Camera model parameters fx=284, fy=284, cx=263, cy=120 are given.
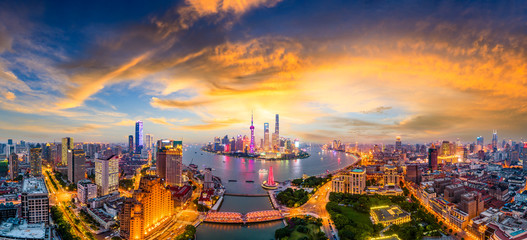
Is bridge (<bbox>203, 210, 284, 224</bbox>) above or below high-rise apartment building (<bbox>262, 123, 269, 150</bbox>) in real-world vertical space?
below

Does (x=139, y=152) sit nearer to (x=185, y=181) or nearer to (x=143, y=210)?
(x=185, y=181)

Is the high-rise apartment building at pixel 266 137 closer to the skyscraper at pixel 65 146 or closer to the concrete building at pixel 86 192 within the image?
the skyscraper at pixel 65 146

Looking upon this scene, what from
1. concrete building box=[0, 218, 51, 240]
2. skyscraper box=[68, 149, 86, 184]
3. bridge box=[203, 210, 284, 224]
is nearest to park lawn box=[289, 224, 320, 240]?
bridge box=[203, 210, 284, 224]

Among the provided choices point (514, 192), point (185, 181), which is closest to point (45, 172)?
point (185, 181)

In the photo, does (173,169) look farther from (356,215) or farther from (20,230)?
(356,215)

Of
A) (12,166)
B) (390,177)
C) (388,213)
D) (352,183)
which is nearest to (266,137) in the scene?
(390,177)

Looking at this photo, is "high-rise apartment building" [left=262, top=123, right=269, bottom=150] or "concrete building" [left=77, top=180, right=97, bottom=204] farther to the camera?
"high-rise apartment building" [left=262, top=123, right=269, bottom=150]

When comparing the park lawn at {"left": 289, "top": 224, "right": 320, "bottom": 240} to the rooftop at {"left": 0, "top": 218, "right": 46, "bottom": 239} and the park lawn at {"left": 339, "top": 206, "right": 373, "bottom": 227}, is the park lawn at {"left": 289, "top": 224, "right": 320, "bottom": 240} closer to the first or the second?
the park lawn at {"left": 339, "top": 206, "right": 373, "bottom": 227}
